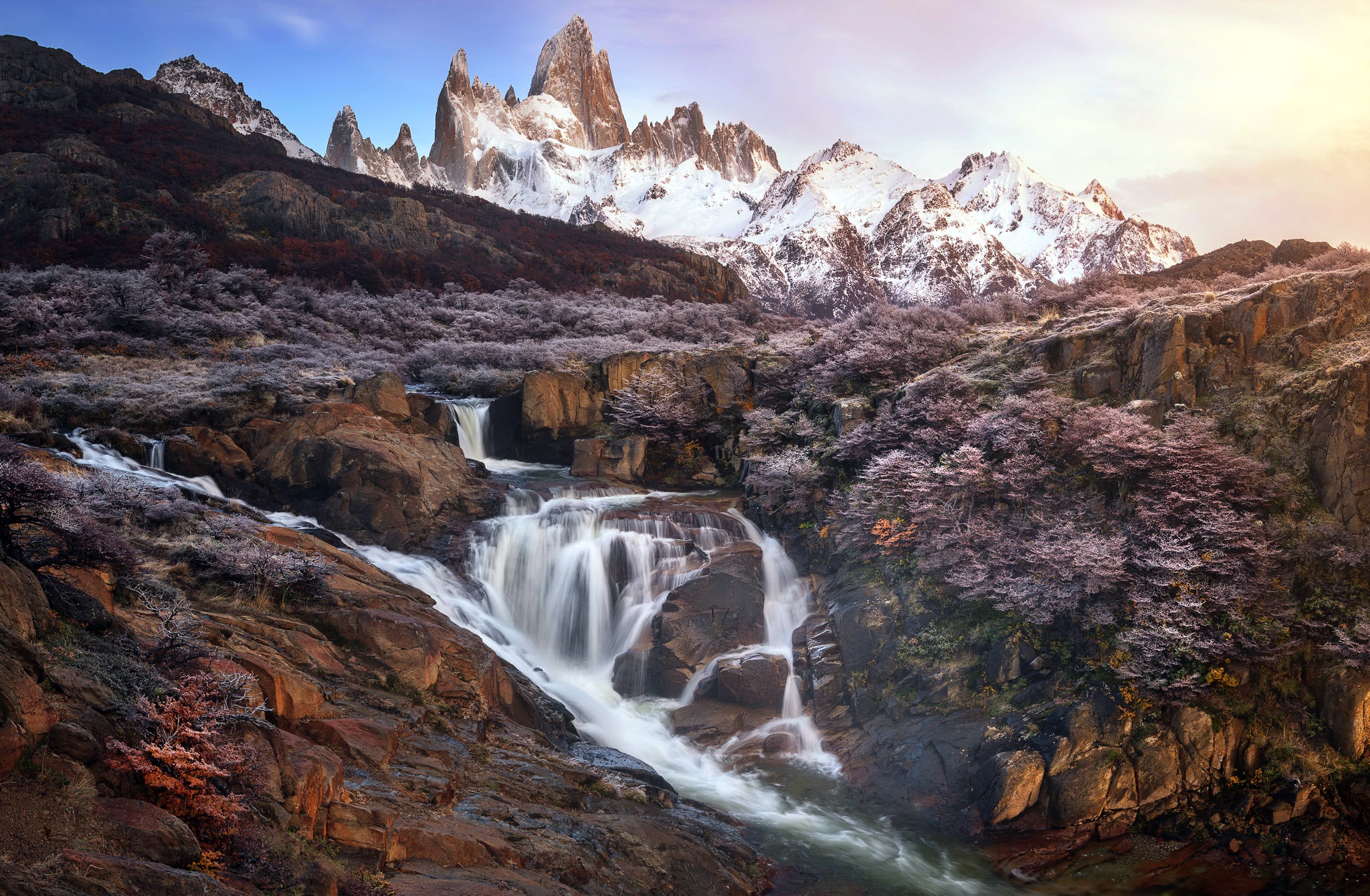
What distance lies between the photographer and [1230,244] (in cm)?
3244

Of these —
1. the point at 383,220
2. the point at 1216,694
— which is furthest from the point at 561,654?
the point at 383,220

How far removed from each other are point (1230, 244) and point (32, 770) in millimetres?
40672

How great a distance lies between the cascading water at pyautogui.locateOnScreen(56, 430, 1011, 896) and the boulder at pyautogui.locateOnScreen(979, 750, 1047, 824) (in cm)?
86

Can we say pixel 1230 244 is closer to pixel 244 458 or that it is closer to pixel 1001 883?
pixel 1001 883

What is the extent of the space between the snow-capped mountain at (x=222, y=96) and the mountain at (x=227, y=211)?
19766 mm

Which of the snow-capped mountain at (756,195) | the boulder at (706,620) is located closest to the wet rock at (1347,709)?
the boulder at (706,620)

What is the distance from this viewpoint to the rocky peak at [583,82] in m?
162

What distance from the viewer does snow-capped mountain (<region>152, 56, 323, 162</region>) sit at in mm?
76750

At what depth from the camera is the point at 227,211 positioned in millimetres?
44219

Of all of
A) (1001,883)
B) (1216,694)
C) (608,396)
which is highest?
(608,396)

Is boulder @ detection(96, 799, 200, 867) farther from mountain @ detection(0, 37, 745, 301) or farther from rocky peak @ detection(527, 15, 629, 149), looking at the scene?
rocky peak @ detection(527, 15, 629, 149)

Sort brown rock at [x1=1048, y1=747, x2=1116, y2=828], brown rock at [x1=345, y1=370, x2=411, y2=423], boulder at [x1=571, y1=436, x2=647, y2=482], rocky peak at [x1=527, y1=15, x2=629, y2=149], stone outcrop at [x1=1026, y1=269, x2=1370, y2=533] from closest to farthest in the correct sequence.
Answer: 1. brown rock at [x1=1048, y1=747, x2=1116, y2=828]
2. stone outcrop at [x1=1026, y1=269, x2=1370, y2=533]
3. brown rock at [x1=345, y1=370, x2=411, y2=423]
4. boulder at [x1=571, y1=436, x2=647, y2=482]
5. rocky peak at [x1=527, y1=15, x2=629, y2=149]

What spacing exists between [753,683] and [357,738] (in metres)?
9.97

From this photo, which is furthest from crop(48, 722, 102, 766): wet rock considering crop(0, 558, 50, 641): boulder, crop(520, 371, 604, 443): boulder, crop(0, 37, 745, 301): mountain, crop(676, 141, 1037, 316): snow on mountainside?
crop(676, 141, 1037, 316): snow on mountainside
